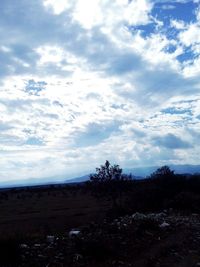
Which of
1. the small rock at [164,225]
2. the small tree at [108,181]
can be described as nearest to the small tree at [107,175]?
the small tree at [108,181]

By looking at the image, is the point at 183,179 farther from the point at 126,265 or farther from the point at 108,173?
the point at 126,265

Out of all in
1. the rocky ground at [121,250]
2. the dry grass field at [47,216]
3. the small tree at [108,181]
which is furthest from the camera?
the small tree at [108,181]

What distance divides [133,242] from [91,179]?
100 ft

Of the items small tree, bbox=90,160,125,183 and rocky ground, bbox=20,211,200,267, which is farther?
small tree, bbox=90,160,125,183

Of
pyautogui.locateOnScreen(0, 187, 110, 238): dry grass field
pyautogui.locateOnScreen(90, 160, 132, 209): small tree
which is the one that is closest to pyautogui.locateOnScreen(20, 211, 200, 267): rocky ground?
pyautogui.locateOnScreen(0, 187, 110, 238): dry grass field

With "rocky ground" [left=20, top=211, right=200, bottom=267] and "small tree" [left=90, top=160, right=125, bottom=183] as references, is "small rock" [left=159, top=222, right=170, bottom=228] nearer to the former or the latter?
"rocky ground" [left=20, top=211, right=200, bottom=267]

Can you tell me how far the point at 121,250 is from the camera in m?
17.7

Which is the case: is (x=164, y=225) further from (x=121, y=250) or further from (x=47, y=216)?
(x=47, y=216)

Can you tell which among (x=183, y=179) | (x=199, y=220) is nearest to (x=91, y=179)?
(x=183, y=179)

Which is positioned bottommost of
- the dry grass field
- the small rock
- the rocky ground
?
the rocky ground

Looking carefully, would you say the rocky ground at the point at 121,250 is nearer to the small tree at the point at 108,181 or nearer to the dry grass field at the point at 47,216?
the dry grass field at the point at 47,216

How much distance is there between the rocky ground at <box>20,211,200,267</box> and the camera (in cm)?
1532

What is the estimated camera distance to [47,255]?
53.9 ft

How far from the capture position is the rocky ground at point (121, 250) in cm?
1532
